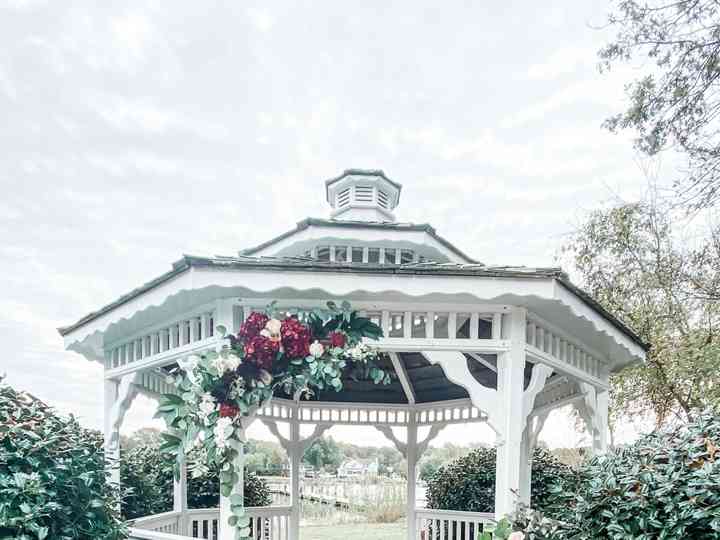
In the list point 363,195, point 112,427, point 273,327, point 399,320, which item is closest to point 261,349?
point 273,327

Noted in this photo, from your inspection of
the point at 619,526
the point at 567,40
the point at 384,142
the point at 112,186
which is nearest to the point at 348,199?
the point at 567,40

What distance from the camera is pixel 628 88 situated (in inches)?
250

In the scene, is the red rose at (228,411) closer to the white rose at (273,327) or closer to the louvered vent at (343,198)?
the white rose at (273,327)

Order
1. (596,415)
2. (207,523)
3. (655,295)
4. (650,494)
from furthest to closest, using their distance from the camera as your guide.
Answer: (655,295), (207,523), (596,415), (650,494)

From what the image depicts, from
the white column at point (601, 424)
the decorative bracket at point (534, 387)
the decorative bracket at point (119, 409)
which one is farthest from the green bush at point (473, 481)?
the decorative bracket at point (119, 409)

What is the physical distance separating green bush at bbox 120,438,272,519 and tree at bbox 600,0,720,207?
681 centimetres

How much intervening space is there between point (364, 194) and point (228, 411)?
12.2 feet

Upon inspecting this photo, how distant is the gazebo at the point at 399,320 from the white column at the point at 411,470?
12 centimetres

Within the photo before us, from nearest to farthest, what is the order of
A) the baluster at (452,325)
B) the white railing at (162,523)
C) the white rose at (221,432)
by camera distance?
the white rose at (221,432) < the baluster at (452,325) < the white railing at (162,523)

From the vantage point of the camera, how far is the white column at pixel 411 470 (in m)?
7.07

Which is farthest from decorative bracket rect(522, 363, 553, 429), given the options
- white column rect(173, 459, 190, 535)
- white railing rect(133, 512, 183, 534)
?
white column rect(173, 459, 190, 535)

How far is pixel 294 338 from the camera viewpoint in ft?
10.9

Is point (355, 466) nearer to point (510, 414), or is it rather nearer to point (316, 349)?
point (510, 414)

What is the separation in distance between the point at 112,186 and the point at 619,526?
56.8ft
